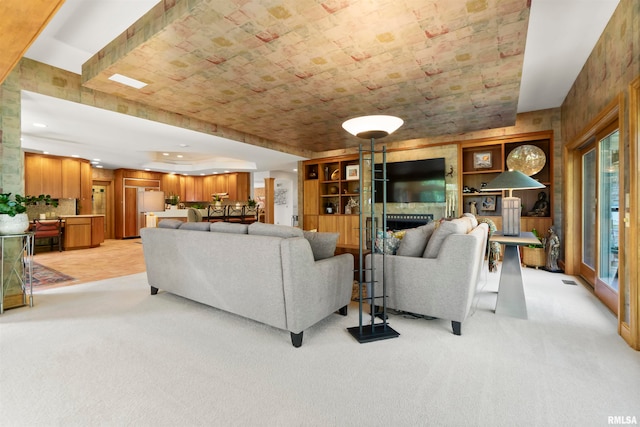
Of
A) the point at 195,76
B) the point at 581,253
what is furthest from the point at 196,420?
the point at 581,253

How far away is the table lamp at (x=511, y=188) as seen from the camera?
2.80 m

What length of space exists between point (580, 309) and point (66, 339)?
443 centimetres

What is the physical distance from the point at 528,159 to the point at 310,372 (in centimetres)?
502

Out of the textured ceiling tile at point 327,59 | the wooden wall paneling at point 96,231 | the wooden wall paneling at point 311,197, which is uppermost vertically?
the textured ceiling tile at point 327,59

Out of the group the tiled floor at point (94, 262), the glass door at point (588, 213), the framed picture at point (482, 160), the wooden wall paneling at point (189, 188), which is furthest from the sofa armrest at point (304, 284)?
the wooden wall paneling at point (189, 188)

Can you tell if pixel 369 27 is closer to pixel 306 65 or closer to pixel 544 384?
pixel 306 65

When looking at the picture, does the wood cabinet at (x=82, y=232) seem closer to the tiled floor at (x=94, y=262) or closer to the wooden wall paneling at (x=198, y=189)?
the tiled floor at (x=94, y=262)

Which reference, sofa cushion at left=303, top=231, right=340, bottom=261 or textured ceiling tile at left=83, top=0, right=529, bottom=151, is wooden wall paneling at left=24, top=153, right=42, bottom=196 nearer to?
textured ceiling tile at left=83, top=0, right=529, bottom=151

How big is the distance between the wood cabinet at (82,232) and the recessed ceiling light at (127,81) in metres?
5.39

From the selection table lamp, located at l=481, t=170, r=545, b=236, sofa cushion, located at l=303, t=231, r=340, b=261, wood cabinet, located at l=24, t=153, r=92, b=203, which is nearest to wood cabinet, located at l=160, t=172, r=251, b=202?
wood cabinet, located at l=24, t=153, r=92, b=203

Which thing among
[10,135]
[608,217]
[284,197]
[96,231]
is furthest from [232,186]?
[608,217]

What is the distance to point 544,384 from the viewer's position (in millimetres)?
1613

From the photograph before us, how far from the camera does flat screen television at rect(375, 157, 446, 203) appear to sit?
19.0ft

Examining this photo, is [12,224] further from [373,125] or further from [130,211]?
[130,211]
